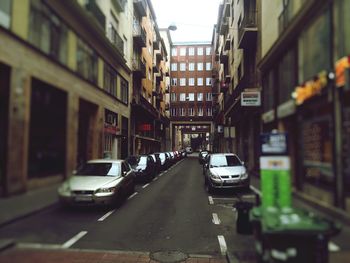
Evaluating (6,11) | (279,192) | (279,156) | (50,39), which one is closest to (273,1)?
(279,156)

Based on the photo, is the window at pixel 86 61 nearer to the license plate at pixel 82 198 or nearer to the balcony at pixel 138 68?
the balcony at pixel 138 68

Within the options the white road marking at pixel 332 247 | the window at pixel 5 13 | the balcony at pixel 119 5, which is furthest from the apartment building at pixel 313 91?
the window at pixel 5 13

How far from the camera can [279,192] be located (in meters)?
2.01

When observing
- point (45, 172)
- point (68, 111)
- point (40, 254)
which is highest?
point (68, 111)

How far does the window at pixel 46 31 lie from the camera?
4.47 feet

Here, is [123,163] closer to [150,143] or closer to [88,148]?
[88,148]

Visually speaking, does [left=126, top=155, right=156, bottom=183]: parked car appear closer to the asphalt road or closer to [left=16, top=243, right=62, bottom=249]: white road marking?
the asphalt road

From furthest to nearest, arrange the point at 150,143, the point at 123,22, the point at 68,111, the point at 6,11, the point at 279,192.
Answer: the point at 150,143, the point at 123,22, the point at 279,192, the point at 68,111, the point at 6,11

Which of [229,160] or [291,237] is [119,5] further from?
[229,160]

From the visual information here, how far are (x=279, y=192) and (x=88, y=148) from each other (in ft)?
3.67

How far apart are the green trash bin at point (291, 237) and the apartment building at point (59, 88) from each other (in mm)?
1051

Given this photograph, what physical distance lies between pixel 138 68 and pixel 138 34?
0.93 ft

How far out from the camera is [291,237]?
234 cm

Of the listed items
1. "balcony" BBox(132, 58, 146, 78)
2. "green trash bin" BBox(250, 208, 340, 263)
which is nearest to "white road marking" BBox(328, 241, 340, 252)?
"green trash bin" BBox(250, 208, 340, 263)
